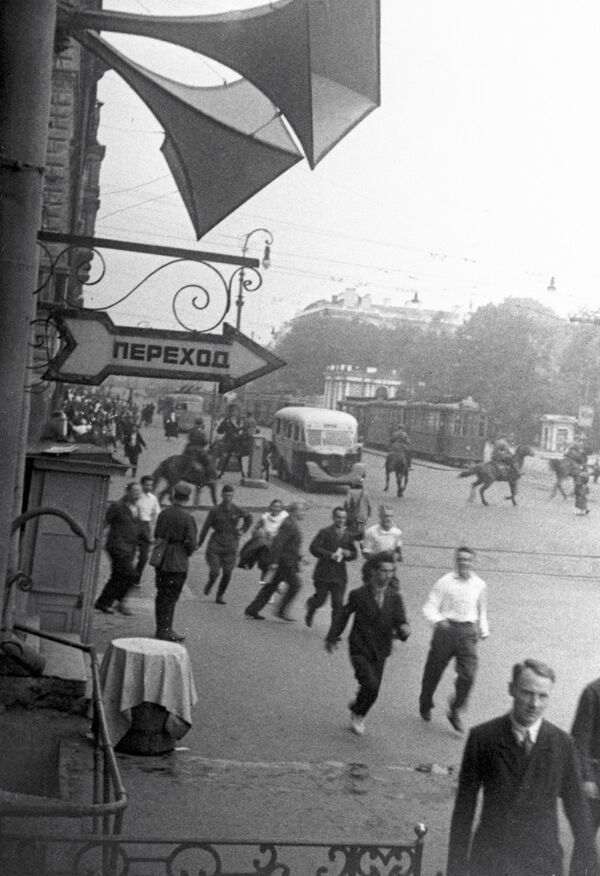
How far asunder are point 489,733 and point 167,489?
22.6 ft

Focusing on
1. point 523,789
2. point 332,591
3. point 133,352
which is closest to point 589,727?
point 523,789

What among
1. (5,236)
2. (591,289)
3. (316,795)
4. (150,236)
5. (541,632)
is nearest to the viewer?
(5,236)

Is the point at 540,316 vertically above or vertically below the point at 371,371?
above

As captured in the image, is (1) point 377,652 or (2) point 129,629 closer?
(1) point 377,652

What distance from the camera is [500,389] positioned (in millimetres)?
10797

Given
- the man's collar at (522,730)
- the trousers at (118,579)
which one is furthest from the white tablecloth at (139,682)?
the man's collar at (522,730)

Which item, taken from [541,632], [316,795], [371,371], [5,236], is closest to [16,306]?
[5,236]

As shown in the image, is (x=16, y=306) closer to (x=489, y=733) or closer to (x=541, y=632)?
(x=489, y=733)

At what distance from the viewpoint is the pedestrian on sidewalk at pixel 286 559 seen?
10.3m

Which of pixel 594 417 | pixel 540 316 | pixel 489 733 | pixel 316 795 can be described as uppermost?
pixel 540 316

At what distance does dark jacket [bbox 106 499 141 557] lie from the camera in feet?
31.1

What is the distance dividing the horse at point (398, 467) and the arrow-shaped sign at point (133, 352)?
7.51 m

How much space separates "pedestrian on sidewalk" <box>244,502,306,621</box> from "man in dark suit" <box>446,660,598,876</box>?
6.77 m

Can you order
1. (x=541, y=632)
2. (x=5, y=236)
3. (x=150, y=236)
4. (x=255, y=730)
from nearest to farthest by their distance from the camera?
(x=5, y=236)
(x=255, y=730)
(x=150, y=236)
(x=541, y=632)
